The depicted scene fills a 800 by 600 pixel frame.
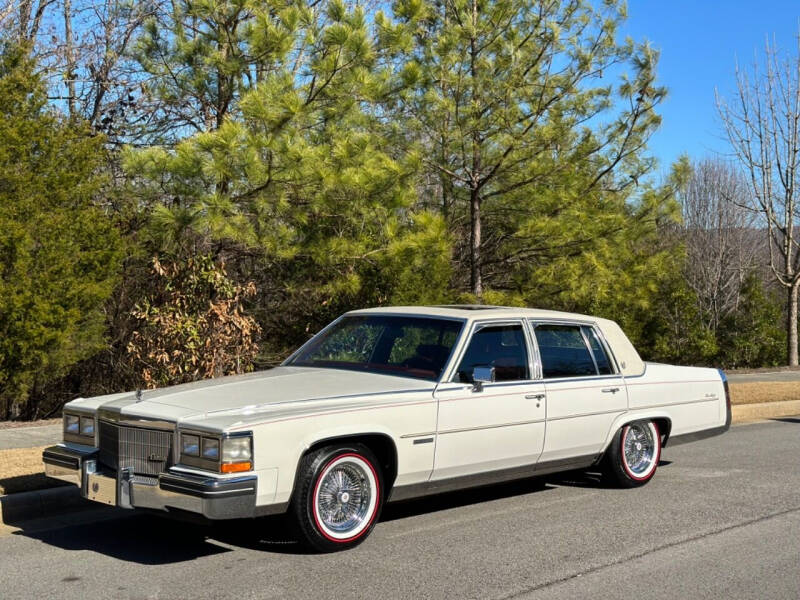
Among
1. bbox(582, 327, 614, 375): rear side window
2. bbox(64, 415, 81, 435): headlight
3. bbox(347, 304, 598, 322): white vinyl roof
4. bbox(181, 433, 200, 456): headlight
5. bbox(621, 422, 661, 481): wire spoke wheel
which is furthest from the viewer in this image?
bbox(621, 422, 661, 481): wire spoke wheel

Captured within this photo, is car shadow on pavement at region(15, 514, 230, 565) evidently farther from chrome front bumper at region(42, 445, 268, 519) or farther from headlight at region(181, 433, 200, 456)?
headlight at region(181, 433, 200, 456)

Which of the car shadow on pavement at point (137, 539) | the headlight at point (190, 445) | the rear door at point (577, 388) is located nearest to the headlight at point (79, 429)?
the car shadow on pavement at point (137, 539)

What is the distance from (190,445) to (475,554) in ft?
6.28

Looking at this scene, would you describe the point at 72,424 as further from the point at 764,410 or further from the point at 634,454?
the point at 764,410

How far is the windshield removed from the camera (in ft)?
22.3

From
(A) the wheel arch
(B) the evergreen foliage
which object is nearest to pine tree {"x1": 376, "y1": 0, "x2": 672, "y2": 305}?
(B) the evergreen foliage

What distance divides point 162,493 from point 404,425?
5.34 feet

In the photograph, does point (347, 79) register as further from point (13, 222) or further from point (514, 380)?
point (514, 380)

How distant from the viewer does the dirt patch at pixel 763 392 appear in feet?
49.3

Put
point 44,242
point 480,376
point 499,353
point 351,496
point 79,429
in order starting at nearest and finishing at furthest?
1. point 351,496
2. point 79,429
3. point 480,376
4. point 499,353
5. point 44,242

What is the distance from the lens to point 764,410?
558 inches

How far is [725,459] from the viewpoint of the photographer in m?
9.76

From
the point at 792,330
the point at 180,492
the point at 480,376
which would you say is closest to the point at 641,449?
the point at 480,376

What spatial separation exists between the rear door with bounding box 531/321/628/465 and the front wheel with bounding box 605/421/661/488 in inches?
9.3
